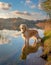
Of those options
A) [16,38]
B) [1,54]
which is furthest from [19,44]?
[1,54]

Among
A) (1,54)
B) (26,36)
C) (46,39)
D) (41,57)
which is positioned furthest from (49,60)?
(1,54)

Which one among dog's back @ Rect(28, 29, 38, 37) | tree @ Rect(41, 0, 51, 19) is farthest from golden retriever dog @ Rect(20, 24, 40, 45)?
tree @ Rect(41, 0, 51, 19)

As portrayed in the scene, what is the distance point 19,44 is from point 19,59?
13 cm

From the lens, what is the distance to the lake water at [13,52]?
157cm

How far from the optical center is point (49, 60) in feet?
5.07

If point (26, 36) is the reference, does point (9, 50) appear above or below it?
below

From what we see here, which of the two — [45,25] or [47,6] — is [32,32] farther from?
[47,6]

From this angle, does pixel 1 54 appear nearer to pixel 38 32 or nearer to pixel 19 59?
pixel 19 59

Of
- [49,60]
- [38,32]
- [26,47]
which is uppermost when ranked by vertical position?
[38,32]

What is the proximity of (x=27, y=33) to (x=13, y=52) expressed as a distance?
0.20m

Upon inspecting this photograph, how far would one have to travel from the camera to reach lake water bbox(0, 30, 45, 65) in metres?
1.57

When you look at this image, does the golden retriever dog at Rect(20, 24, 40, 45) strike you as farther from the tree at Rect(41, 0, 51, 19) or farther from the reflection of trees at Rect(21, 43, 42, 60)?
the tree at Rect(41, 0, 51, 19)

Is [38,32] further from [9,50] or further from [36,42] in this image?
[9,50]

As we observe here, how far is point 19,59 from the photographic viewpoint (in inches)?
61.9
